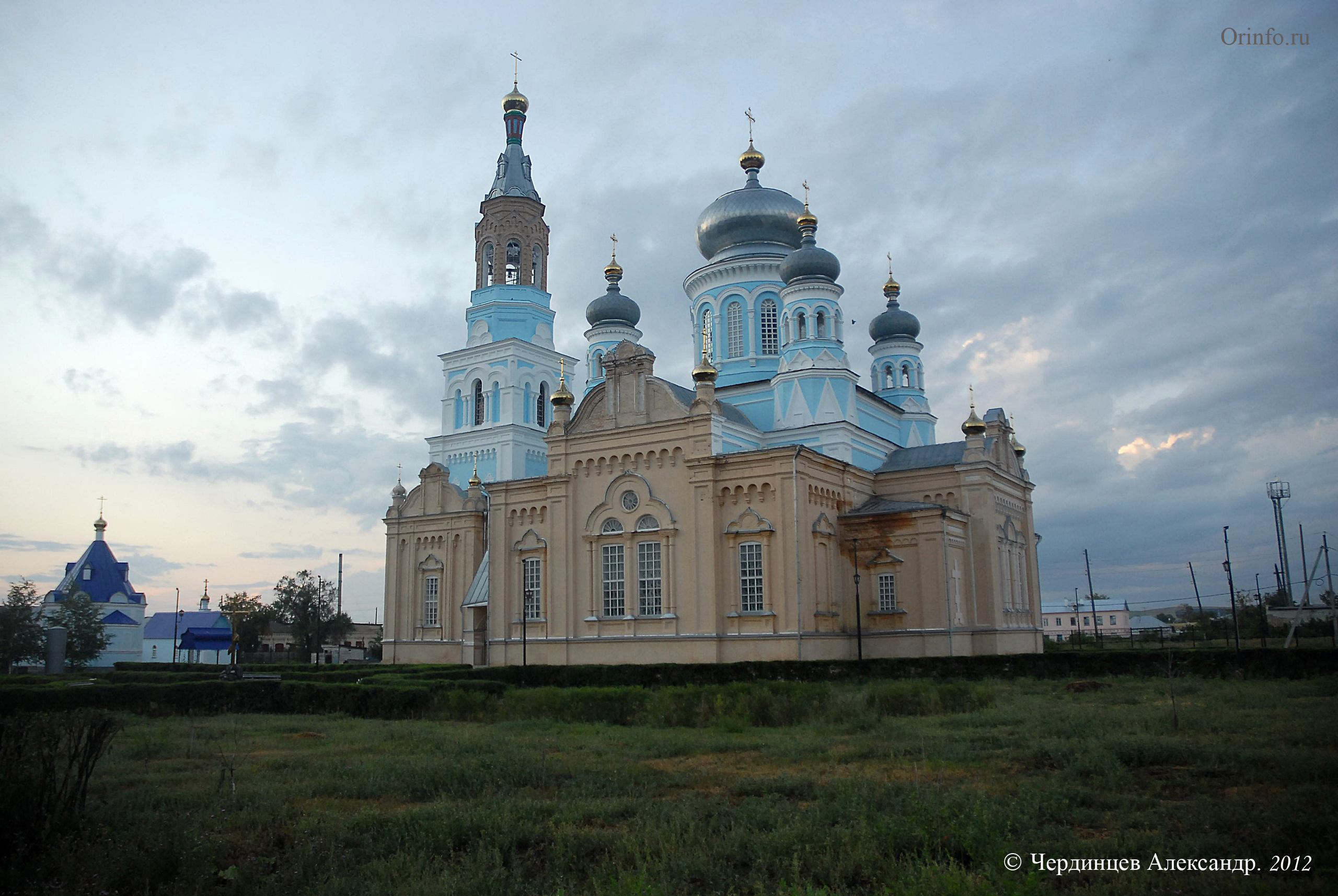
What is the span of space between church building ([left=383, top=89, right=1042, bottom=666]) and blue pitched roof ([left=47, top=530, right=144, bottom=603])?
24.3m

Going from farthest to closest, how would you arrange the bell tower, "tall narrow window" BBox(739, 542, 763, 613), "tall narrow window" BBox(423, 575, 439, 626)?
the bell tower, "tall narrow window" BBox(423, 575, 439, 626), "tall narrow window" BBox(739, 542, 763, 613)

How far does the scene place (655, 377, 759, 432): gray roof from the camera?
1096 inches

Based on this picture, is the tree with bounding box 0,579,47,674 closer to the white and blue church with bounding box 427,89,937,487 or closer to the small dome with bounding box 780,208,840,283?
the white and blue church with bounding box 427,89,937,487

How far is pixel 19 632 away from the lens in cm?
4009

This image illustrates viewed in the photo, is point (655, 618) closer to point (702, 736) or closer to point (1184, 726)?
point (702, 736)

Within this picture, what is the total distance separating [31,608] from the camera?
42719mm

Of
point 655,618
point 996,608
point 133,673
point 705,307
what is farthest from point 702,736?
point 705,307

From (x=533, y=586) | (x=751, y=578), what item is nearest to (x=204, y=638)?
(x=533, y=586)

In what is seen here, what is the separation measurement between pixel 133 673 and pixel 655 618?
14931 mm

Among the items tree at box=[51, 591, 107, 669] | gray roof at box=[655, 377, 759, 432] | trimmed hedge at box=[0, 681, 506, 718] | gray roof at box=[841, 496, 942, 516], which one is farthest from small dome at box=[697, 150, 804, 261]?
tree at box=[51, 591, 107, 669]

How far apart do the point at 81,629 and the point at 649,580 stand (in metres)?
31.6

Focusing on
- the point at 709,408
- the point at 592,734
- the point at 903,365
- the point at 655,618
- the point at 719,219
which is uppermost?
the point at 719,219

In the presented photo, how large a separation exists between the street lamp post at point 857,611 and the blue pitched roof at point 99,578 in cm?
4231

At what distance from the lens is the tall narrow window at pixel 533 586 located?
2970 centimetres
